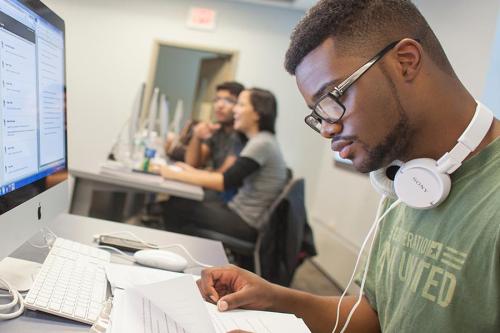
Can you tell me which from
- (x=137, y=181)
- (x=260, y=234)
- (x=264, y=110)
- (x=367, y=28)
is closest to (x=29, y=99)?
(x=367, y=28)

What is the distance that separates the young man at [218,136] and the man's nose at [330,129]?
2.49 meters

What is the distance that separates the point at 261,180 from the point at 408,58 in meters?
1.81

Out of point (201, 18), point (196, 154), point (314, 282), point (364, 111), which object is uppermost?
point (201, 18)

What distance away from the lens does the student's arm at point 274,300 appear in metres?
0.79

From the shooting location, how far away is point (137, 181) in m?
2.06

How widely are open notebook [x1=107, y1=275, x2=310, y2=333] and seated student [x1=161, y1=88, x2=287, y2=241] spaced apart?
1606 millimetres

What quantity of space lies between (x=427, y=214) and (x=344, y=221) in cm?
273

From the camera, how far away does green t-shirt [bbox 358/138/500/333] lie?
640 mm

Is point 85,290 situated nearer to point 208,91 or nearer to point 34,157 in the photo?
point 34,157

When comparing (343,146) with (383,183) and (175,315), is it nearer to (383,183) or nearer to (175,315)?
(383,183)

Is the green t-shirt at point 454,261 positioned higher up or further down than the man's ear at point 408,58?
further down

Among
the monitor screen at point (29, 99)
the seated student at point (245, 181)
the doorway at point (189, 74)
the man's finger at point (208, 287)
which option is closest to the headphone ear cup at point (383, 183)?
the man's finger at point (208, 287)

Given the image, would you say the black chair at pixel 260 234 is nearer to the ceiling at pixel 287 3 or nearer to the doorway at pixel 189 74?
the doorway at pixel 189 74

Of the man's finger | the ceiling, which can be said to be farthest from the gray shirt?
the ceiling
